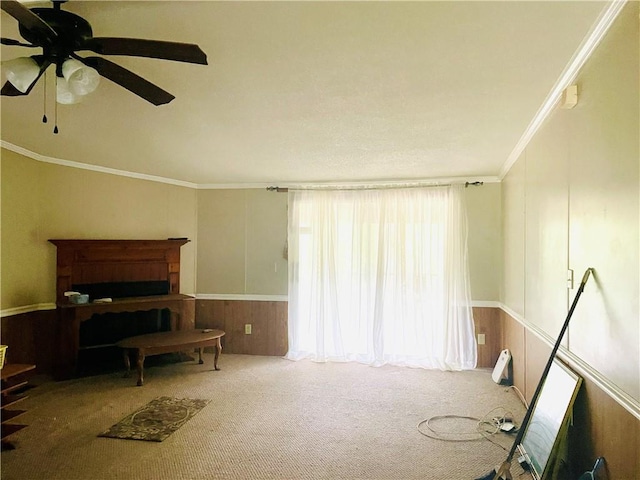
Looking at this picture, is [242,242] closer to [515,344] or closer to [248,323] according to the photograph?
[248,323]

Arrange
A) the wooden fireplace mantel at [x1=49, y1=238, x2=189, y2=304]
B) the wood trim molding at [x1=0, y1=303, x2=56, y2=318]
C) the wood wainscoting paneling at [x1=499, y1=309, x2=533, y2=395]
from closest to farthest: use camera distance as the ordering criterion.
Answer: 1. the wood wainscoting paneling at [x1=499, y1=309, x2=533, y2=395]
2. the wood trim molding at [x1=0, y1=303, x2=56, y2=318]
3. the wooden fireplace mantel at [x1=49, y1=238, x2=189, y2=304]

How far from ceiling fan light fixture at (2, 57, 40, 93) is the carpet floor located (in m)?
Result: 2.20

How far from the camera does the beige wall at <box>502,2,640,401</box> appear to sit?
5.23 ft

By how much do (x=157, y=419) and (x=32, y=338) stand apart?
178cm

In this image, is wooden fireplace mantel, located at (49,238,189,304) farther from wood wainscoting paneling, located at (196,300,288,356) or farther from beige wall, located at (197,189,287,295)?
wood wainscoting paneling, located at (196,300,288,356)

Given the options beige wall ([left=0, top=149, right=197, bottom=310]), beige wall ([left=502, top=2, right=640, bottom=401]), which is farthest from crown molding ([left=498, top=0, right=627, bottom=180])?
beige wall ([left=0, top=149, right=197, bottom=310])

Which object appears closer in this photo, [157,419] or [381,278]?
[157,419]

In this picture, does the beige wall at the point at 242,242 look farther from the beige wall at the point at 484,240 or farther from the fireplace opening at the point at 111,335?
the beige wall at the point at 484,240

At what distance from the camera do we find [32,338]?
4137mm

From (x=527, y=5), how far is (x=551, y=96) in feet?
3.45

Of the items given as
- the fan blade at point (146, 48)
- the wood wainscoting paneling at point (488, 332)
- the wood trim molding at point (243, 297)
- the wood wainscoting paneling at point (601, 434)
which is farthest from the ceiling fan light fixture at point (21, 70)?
the wood wainscoting paneling at point (488, 332)

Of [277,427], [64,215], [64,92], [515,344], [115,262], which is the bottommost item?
[277,427]

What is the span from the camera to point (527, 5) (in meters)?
1.62

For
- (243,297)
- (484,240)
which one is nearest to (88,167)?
(243,297)
